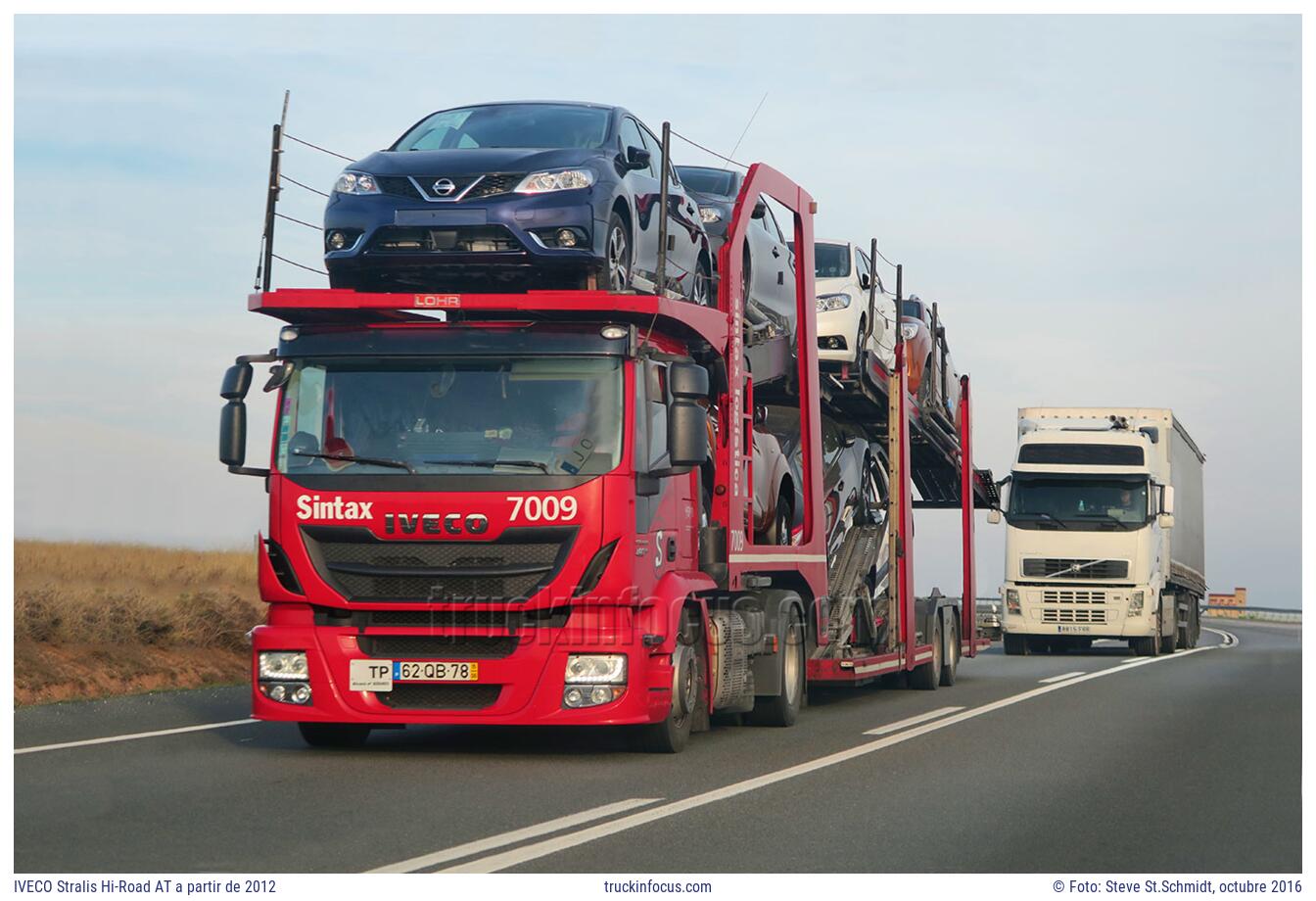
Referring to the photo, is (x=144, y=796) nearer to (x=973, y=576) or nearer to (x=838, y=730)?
(x=838, y=730)

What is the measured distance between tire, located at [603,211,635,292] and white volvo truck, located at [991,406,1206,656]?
19.7 meters

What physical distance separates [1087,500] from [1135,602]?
1921 millimetres

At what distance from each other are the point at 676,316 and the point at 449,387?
1.56m

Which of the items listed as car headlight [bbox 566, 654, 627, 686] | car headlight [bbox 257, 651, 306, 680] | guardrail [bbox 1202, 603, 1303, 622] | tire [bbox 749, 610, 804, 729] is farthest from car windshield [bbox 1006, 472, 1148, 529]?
guardrail [bbox 1202, 603, 1303, 622]

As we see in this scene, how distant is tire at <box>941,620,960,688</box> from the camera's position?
20672mm

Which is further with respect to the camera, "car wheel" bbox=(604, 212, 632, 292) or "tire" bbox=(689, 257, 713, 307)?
"tire" bbox=(689, 257, 713, 307)

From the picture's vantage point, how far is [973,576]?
2220cm

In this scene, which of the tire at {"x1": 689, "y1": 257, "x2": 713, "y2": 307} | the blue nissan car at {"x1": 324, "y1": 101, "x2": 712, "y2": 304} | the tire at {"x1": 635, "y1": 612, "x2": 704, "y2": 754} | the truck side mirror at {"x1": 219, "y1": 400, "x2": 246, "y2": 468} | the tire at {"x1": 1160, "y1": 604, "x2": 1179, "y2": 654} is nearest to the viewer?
the truck side mirror at {"x1": 219, "y1": 400, "x2": 246, "y2": 468}

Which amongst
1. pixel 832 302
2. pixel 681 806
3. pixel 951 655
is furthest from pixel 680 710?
pixel 951 655

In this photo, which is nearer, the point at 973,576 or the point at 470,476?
the point at 470,476

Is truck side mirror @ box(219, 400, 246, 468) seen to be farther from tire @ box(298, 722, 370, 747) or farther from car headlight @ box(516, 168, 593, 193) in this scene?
car headlight @ box(516, 168, 593, 193)

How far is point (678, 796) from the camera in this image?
9.90 m

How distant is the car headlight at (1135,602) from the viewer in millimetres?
31562
